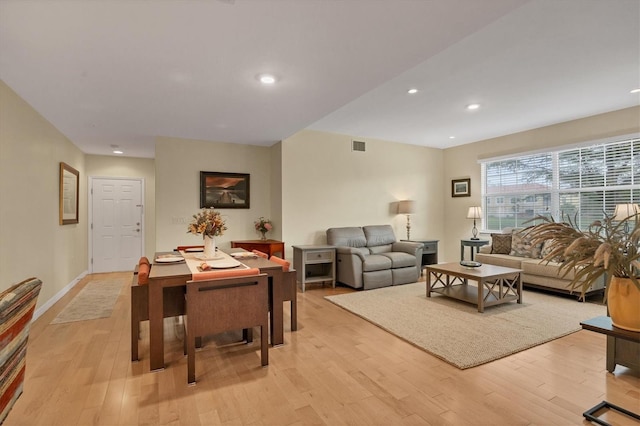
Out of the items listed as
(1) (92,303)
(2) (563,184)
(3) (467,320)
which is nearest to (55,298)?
(1) (92,303)

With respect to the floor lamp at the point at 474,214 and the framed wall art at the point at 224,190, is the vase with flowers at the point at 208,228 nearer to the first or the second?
the framed wall art at the point at 224,190

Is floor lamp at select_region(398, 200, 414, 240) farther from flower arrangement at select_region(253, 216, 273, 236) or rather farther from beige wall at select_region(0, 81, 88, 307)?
beige wall at select_region(0, 81, 88, 307)

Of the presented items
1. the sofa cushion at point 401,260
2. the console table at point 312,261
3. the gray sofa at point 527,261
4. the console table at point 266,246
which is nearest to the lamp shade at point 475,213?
the gray sofa at point 527,261

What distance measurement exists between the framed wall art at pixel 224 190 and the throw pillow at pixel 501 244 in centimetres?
424

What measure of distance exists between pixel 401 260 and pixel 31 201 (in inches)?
194

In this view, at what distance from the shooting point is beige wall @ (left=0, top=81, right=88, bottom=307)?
303 centimetres

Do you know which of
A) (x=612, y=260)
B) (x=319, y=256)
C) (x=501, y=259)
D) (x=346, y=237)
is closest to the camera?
(x=612, y=260)

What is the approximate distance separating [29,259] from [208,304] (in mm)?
→ 2635

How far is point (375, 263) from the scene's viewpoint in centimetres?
493

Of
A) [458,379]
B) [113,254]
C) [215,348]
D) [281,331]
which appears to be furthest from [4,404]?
[113,254]

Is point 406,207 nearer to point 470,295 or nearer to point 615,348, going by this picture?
point 470,295

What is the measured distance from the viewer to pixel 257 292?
8.25 feet

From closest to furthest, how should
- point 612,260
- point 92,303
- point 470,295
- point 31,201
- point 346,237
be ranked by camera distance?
point 612,260 → point 31,201 → point 470,295 → point 92,303 → point 346,237

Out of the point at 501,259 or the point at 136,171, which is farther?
the point at 136,171
